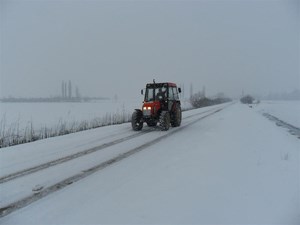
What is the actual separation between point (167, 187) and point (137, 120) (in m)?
10.1

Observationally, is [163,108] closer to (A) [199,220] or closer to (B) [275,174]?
(B) [275,174]

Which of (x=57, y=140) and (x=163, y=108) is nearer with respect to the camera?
(x=57, y=140)

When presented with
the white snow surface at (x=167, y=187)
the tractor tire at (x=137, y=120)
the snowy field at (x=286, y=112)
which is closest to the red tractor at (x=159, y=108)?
the tractor tire at (x=137, y=120)

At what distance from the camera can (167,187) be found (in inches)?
232

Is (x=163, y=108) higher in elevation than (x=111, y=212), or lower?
higher

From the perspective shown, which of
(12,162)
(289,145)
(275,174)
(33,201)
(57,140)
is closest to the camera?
(33,201)

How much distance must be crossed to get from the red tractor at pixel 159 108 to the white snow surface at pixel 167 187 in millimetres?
5547

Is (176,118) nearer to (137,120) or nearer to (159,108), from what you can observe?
(159,108)

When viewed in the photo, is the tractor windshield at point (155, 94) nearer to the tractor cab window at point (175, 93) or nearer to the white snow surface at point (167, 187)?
the tractor cab window at point (175, 93)

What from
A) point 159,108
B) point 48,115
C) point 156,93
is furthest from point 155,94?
point 48,115

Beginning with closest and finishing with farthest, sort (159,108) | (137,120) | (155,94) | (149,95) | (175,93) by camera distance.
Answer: (137,120), (159,108), (155,94), (149,95), (175,93)

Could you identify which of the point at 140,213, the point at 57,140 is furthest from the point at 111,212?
the point at 57,140

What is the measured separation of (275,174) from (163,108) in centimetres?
1004

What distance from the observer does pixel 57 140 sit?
12.3m
